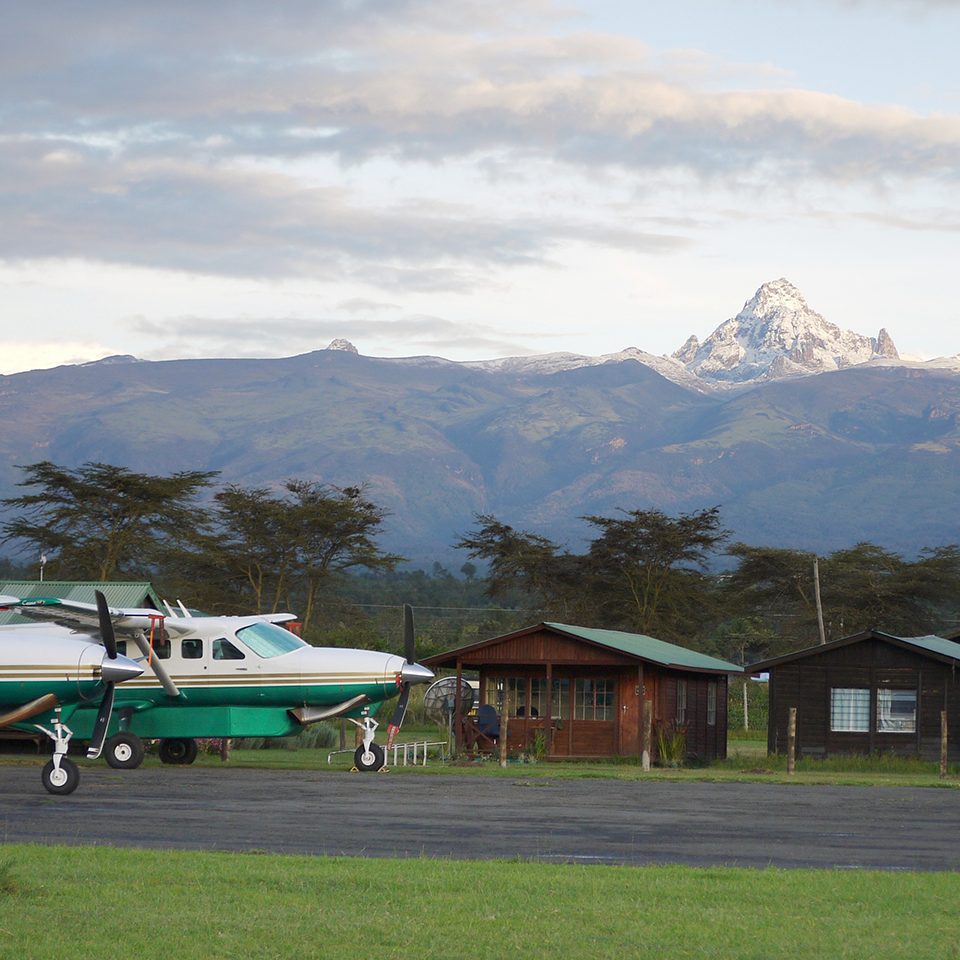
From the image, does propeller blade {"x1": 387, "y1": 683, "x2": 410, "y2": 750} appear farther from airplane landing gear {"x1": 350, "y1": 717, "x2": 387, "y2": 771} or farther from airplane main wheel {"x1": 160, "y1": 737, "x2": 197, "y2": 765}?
airplane main wheel {"x1": 160, "y1": 737, "x2": 197, "y2": 765}

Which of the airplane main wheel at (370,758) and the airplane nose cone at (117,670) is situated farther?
the airplane main wheel at (370,758)

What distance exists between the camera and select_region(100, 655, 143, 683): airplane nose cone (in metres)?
22.1

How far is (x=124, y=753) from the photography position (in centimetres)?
2644

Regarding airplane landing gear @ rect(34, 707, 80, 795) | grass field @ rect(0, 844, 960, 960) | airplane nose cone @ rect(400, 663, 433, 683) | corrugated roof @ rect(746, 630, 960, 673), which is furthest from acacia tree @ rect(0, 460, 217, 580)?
grass field @ rect(0, 844, 960, 960)

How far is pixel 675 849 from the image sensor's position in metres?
14.4

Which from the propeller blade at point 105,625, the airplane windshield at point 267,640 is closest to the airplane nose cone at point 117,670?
the propeller blade at point 105,625

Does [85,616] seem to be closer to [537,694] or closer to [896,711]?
[537,694]

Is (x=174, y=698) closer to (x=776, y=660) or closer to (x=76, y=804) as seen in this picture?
(x=76, y=804)

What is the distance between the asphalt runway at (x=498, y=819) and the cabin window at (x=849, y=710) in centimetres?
1221

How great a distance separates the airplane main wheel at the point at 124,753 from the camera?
26375 mm

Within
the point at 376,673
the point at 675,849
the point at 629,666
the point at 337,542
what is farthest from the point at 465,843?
the point at 337,542

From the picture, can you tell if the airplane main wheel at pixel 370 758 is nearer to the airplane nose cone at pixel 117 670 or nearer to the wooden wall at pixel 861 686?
the airplane nose cone at pixel 117 670

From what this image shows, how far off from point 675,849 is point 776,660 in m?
23.1

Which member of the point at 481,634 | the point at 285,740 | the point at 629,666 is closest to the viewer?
the point at 629,666
